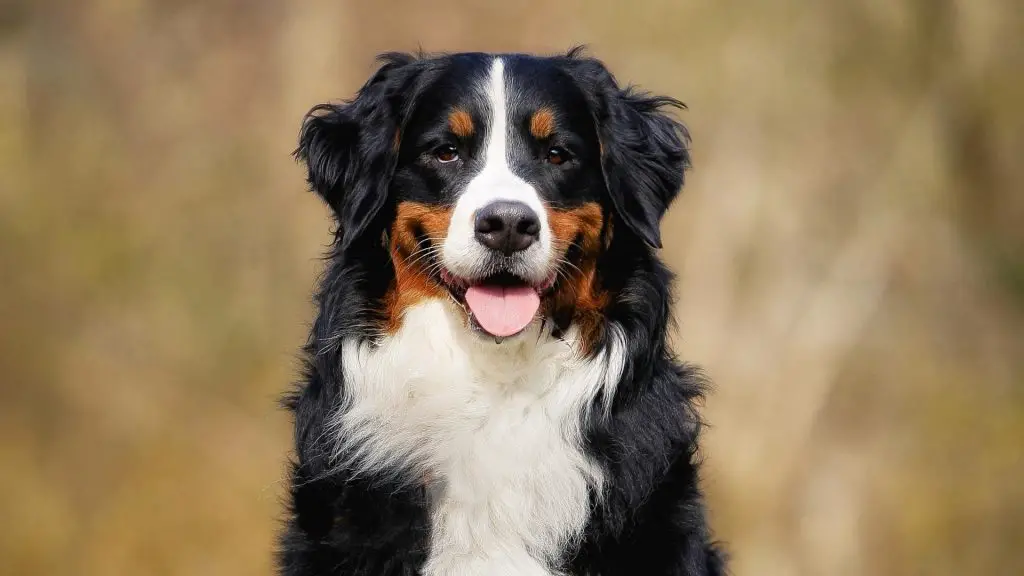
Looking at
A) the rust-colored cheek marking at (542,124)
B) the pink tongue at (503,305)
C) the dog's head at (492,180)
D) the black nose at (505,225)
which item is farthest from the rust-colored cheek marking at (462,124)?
the pink tongue at (503,305)

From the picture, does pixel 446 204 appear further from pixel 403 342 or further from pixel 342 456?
pixel 342 456

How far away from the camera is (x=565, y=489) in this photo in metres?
3.52

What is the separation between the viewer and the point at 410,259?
360 cm

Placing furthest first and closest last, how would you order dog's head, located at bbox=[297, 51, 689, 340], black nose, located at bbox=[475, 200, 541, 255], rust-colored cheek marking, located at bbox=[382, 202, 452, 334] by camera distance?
rust-colored cheek marking, located at bbox=[382, 202, 452, 334]
dog's head, located at bbox=[297, 51, 689, 340]
black nose, located at bbox=[475, 200, 541, 255]

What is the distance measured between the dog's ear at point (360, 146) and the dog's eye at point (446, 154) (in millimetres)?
149

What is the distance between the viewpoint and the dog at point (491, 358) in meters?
3.48

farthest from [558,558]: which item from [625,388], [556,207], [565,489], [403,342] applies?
[556,207]

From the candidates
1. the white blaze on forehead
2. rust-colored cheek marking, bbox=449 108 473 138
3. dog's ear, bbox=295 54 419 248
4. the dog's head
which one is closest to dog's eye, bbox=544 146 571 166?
the dog's head

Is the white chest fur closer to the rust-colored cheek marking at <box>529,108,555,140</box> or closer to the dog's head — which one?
the dog's head

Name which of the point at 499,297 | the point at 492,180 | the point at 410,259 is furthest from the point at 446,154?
the point at 499,297

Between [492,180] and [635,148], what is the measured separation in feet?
2.06

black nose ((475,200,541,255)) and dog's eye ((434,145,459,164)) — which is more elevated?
dog's eye ((434,145,459,164))

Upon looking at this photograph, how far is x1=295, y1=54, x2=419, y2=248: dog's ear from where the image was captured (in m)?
3.64

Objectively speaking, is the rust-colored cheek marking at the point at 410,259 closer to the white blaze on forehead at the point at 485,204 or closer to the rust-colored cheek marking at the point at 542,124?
the white blaze on forehead at the point at 485,204
